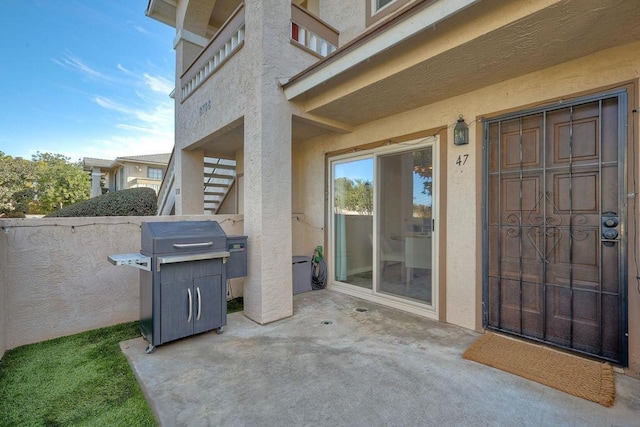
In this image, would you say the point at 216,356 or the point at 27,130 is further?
the point at 27,130

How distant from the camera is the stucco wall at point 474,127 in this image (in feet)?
9.03

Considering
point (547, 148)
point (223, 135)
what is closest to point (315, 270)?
point (223, 135)

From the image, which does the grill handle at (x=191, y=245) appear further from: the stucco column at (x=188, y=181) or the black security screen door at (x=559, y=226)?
the stucco column at (x=188, y=181)

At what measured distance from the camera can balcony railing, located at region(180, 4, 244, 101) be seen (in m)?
4.83

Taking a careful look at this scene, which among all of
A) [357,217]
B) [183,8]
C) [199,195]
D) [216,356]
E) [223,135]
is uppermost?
[183,8]

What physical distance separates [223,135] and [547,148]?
5.56 metres

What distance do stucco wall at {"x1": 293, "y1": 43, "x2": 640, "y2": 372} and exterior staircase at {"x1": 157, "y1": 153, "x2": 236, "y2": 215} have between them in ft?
16.4

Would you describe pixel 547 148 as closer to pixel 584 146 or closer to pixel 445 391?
pixel 584 146

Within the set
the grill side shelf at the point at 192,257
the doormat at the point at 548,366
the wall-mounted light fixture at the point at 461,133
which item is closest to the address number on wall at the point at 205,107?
the grill side shelf at the point at 192,257

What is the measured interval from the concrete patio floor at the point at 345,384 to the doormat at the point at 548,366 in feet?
0.28

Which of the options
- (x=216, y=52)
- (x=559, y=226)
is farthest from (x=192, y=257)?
(x=216, y=52)

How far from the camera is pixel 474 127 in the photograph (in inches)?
148

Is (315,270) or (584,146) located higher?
(584,146)

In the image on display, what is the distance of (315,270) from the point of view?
6.05 meters
